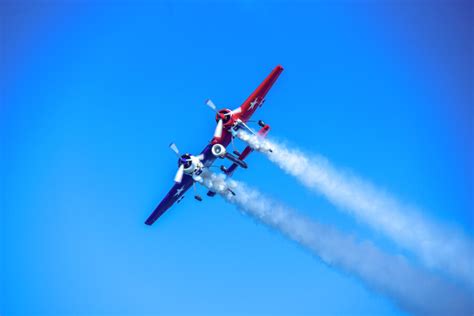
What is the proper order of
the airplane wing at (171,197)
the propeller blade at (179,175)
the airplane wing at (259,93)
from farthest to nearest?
the airplane wing at (171,197), the airplane wing at (259,93), the propeller blade at (179,175)

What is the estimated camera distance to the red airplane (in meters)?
43.1

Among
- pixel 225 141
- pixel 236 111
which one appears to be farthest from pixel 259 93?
pixel 225 141

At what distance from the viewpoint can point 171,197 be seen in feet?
157

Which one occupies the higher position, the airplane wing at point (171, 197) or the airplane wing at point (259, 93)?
the airplane wing at point (259, 93)

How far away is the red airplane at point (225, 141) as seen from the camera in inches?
1698

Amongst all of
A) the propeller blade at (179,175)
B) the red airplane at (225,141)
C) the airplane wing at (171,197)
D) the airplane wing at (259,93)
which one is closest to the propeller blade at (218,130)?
the red airplane at (225,141)

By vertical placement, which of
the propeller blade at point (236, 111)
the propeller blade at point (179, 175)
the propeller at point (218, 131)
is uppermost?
the propeller blade at point (236, 111)

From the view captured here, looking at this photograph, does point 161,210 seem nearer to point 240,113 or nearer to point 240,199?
point 240,199

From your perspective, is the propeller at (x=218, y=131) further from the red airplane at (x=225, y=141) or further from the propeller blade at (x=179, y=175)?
the propeller blade at (x=179, y=175)

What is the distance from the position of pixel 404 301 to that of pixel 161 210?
2027 centimetres

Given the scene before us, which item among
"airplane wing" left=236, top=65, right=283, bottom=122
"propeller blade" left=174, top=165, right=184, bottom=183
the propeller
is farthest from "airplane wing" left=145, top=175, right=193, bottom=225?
"airplane wing" left=236, top=65, right=283, bottom=122

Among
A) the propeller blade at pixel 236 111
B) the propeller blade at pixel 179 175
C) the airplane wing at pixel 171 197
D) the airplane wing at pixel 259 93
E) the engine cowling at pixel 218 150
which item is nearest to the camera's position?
the propeller blade at pixel 179 175

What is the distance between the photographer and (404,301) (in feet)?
139

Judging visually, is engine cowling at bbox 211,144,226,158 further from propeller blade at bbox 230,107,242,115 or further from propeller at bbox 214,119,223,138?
propeller blade at bbox 230,107,242,115
